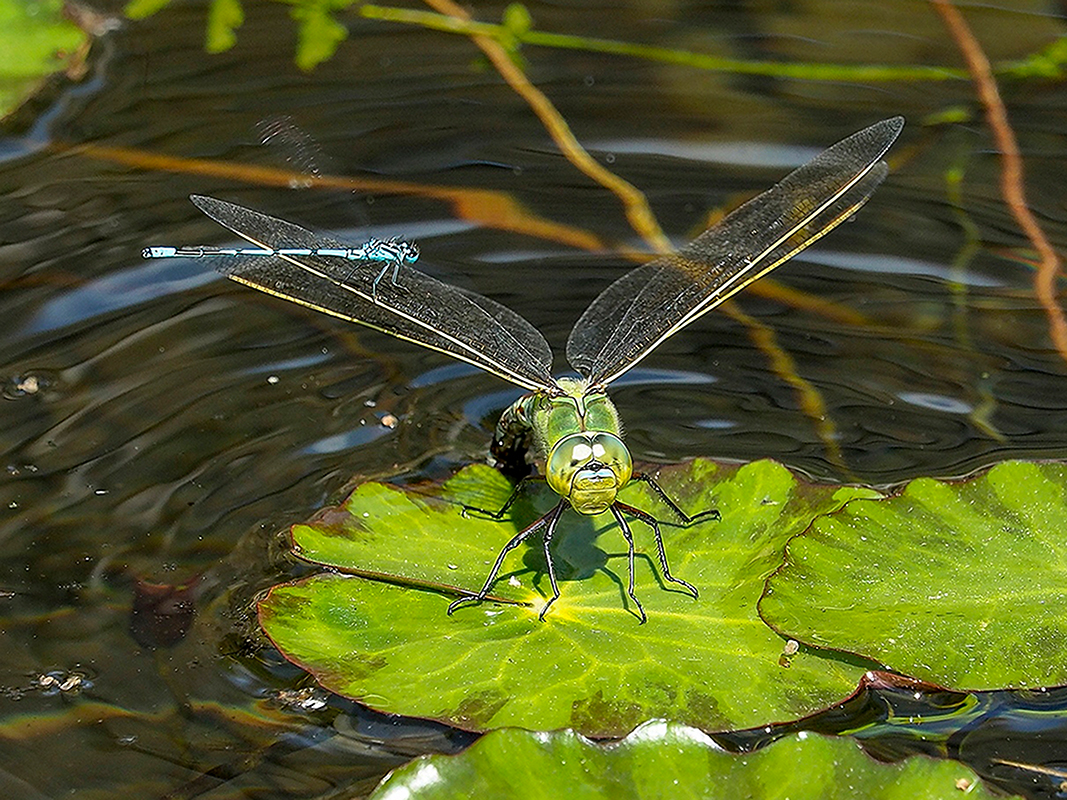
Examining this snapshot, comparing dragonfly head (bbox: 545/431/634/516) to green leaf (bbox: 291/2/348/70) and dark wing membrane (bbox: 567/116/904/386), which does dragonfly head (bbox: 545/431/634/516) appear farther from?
green leaf (bbox: 291/2/348/70)

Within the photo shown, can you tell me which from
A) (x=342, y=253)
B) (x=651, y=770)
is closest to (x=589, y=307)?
(x=342, y=253)

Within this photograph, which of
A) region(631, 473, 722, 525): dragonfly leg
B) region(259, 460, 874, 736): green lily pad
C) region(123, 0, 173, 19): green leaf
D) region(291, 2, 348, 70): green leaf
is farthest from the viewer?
region(123, 0, 173, 19): green leaf

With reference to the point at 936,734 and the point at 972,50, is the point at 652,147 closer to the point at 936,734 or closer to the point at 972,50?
the point at 972,50

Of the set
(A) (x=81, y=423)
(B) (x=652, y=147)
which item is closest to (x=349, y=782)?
(A) (x=81, y=423)

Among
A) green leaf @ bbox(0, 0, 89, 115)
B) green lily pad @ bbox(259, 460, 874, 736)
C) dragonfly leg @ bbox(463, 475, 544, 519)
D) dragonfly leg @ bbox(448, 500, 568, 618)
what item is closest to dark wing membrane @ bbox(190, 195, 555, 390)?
dragonfly leg @ bbox(463, 475, 544, 519)

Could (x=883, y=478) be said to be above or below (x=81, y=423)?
below

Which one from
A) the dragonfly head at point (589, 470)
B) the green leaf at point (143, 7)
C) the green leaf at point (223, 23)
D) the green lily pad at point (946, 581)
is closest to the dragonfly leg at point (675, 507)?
the dragonfly head at point (589, 470)
